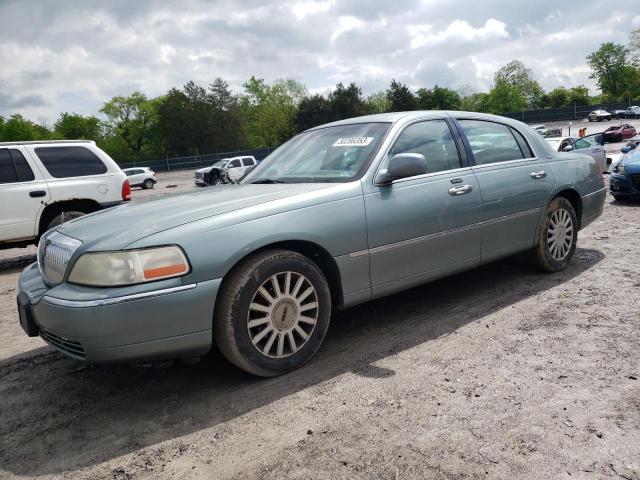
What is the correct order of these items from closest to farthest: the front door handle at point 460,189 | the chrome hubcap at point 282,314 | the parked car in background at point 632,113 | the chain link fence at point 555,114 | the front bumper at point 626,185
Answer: the chrome hubcap at point 282,314 → the front door handle at point 460,189 → the front bumper at point 626,185 → the parked car in background at point 632,113 → the chain link fence at point 555,114

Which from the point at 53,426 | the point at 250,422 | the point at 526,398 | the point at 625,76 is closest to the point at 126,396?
the point at 53,426

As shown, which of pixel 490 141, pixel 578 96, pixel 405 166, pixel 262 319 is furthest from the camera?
pixel 578 96

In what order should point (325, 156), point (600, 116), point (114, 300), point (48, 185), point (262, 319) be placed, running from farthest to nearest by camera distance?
point (600, 116) < point (48, 185) < point (325, 156) < point (262, 319) < point (114, 300)

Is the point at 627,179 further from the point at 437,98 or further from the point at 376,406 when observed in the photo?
the point at 437,98

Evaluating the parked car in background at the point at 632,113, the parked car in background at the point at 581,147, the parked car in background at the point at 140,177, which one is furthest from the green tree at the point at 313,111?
the parked car in background at the point at 581,147

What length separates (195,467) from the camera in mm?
2283

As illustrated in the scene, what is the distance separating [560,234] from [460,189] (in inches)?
62.5

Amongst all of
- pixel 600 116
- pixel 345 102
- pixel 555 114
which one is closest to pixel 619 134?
pixel 600 116

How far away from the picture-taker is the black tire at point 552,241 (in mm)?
4797

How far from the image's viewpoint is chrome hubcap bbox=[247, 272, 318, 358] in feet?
9.77

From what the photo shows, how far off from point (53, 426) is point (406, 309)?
2669 mm

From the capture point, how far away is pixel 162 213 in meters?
→ 3.06

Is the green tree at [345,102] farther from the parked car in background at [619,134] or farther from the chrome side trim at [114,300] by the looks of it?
the chrome side trim at [114,300]

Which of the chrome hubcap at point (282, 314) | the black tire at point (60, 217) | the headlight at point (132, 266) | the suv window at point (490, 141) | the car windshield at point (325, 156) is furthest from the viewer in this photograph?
the black tire at point (60, 217)
